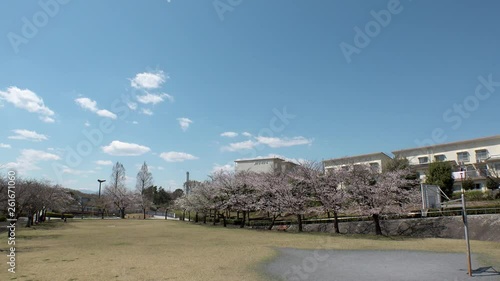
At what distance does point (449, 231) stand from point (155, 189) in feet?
268

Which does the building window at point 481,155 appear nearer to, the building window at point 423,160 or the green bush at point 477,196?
the building window at point 423,160

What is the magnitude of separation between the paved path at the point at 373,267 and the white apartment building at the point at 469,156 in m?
35.0

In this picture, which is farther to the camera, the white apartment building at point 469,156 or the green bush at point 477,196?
the white apartment building at point 469,156

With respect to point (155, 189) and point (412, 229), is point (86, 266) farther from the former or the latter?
point (155, 189)

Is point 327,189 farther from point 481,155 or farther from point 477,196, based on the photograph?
point 481,155

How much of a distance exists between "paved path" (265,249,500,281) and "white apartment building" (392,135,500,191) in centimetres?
3495

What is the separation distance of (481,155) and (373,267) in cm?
4756

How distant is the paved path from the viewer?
10336 millimetres

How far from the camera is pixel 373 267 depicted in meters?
12.2

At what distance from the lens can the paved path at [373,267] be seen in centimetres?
1034

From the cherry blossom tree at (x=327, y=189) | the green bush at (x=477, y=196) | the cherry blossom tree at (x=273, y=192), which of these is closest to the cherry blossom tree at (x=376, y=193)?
the cherry blossom tree at (x=327, y=189)

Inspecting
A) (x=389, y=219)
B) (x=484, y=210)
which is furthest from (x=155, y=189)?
(x=484, y=210)

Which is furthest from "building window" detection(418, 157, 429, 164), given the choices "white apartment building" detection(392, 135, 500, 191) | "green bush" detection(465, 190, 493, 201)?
"green bush" detection(465, 190, 493, 201)

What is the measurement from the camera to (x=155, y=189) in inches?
3644
